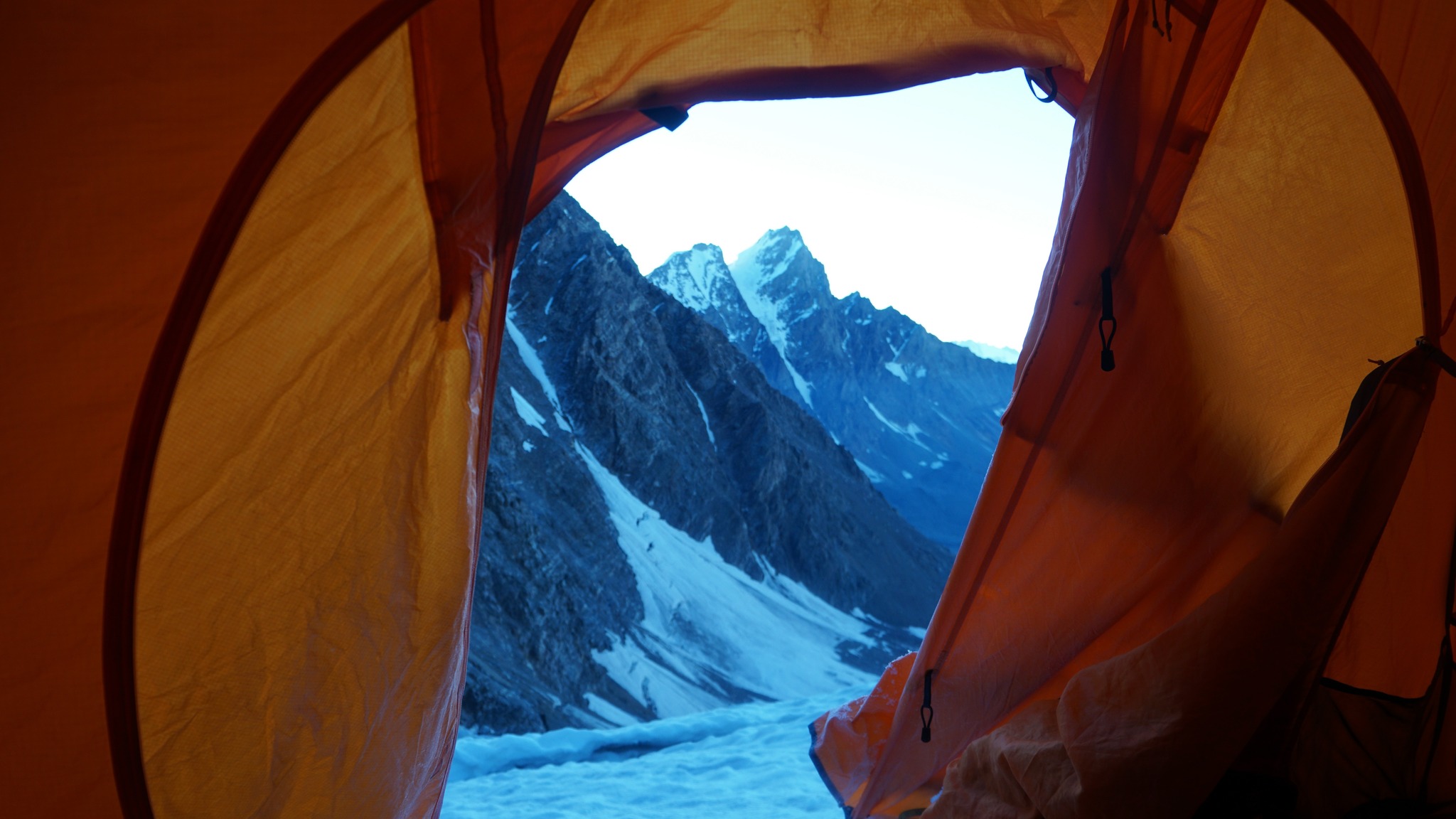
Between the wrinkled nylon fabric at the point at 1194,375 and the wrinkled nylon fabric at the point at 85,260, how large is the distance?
7.68 ft

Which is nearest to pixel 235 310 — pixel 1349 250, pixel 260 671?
pixel 260 671

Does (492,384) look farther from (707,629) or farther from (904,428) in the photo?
(904,428)

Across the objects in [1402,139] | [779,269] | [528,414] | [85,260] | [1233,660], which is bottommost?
[1233,660]

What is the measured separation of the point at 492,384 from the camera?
304cm

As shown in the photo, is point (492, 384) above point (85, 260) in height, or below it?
below

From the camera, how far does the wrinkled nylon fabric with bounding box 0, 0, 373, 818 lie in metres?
1.88

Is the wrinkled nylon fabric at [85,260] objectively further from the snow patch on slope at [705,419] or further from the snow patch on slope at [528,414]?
the snow patch on slope at [705,419]

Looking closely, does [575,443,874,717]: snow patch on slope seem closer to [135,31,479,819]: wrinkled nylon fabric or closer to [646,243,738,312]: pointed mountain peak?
[135,31,479,819]: wrinkled nylon fabric

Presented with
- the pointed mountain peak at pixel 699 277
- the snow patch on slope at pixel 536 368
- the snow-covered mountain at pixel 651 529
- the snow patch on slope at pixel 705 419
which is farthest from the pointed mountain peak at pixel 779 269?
the snow patch on slope at pixel 536 368

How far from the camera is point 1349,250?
2.85 m

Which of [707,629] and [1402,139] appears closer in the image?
[1402,139]

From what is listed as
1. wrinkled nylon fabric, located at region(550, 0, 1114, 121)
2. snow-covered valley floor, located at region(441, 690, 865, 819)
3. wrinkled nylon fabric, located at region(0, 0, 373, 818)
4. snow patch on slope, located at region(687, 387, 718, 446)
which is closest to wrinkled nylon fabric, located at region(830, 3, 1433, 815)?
wrinkled nylon fabric, located at region(550, 0, 1114, 121)

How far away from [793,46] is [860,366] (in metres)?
105

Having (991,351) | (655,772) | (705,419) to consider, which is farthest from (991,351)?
(655,772)
